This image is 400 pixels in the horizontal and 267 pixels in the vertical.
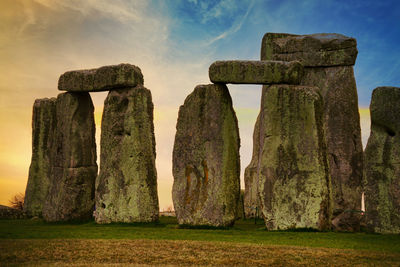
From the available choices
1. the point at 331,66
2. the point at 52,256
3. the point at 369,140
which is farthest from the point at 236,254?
the point at 331,66

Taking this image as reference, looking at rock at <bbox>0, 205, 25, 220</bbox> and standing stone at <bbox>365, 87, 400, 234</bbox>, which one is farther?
rock at <bbox>0, 205, 25, 220</bbox>

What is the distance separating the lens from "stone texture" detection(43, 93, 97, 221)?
18.9 meters

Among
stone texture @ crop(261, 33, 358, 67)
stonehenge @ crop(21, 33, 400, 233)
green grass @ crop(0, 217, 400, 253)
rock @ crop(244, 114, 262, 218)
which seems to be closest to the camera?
green grass @ crop(0, 217, 400, 253)

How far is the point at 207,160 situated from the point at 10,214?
31.1 ft

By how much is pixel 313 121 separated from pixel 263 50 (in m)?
9.02

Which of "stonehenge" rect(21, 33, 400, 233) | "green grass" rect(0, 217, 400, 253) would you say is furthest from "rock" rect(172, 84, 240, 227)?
Answer: "green grass" rect(0, 217, 400, 253)

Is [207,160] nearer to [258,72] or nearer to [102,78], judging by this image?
[258,72]

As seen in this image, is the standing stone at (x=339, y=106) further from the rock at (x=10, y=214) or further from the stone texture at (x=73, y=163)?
the rock at (x=10, y=214)

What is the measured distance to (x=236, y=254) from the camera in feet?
37.3

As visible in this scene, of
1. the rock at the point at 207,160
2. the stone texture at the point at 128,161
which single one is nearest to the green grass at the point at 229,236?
the rock at the point at 207,160

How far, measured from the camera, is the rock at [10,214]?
21422 millimetres

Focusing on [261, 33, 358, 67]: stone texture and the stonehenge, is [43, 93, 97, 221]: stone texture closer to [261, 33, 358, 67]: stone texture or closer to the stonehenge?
the stonehenge

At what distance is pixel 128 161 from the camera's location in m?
17.4

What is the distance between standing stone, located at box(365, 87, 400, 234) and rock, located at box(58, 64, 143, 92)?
718cm
